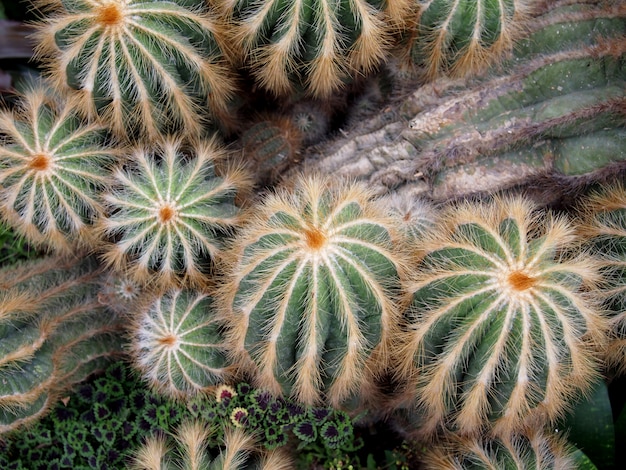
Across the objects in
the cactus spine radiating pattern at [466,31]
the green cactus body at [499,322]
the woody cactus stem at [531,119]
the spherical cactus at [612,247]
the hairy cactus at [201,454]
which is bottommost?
the hairy cactus at [201,454]

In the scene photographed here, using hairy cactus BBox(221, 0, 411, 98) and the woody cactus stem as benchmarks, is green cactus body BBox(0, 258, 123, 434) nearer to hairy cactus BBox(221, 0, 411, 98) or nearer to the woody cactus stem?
hairy cactus BBox(221, 0, 411, 98)

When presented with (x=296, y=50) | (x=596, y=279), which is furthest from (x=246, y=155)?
(x=596, y=279)

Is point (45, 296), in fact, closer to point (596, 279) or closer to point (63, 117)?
point (63, 117)

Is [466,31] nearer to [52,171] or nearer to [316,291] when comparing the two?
[316,291]

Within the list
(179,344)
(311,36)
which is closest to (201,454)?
(179,344)

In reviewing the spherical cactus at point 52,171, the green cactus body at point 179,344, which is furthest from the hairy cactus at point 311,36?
the green cactus body at point 179,344

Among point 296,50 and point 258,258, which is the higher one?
point 296,50

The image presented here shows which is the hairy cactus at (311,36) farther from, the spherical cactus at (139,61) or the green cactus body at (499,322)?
the green cactus body at (499,322)

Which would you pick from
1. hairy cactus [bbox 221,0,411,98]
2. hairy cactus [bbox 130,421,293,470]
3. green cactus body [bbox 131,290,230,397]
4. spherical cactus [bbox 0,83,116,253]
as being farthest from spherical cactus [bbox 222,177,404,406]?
spherical cactus [bbox 0,83,116,253]
